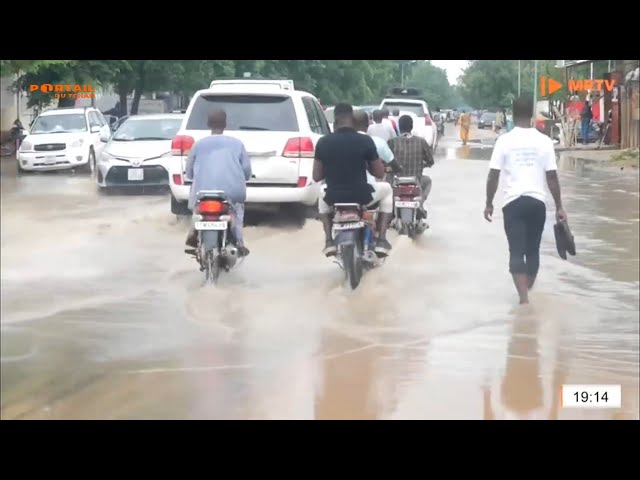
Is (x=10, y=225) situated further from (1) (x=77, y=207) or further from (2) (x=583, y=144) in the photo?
(2) (x=583, y=144)

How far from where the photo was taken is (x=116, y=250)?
38.6 ft

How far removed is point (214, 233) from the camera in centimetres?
932

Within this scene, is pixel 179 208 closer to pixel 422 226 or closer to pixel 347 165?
pixel 422 226

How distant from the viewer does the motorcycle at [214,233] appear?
30.3 ft

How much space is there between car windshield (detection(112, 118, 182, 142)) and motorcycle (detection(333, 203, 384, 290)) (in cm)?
658

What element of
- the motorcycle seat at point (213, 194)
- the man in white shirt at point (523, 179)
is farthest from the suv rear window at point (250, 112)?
the man in white shirt at point (523, 179)

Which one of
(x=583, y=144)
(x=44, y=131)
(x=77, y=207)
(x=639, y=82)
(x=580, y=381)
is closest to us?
(x=580, y=381)

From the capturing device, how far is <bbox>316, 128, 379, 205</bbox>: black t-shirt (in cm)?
928

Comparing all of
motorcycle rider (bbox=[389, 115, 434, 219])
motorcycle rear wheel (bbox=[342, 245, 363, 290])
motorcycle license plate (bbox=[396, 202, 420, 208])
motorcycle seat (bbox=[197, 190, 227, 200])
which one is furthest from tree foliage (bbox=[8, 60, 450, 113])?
motorcycle rear wheel (bbox=[342, 245, 363, 290])

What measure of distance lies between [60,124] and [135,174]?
5842 mm

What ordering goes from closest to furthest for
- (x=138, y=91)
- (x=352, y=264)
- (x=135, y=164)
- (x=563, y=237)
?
(x=563, y=237) < (x=352, y=264) < (x=135, y=164) < (x=138, y=91)
